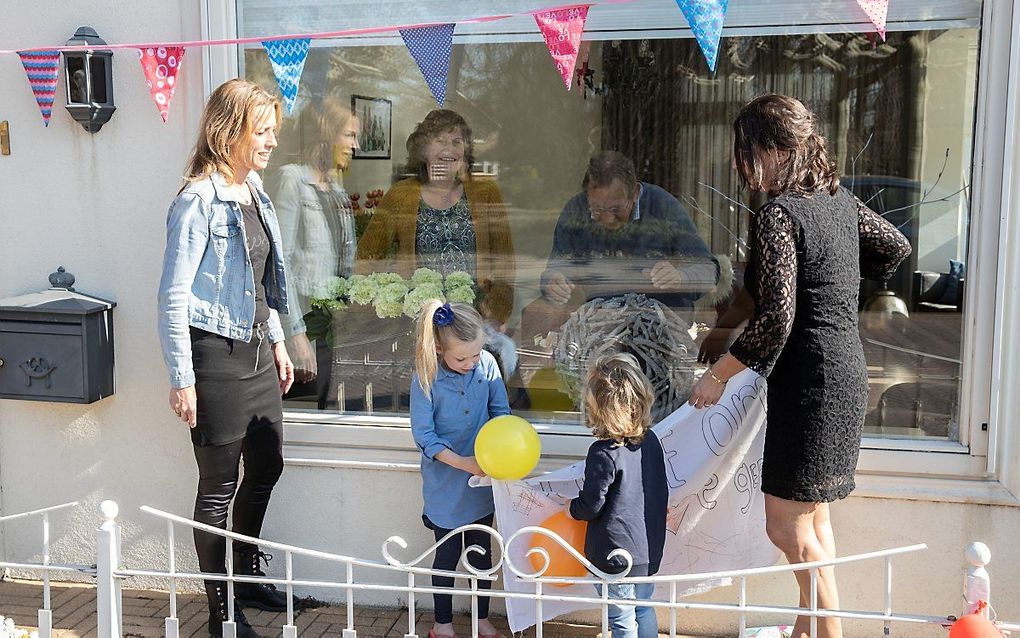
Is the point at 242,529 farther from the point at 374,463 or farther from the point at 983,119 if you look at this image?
the point at 983,119

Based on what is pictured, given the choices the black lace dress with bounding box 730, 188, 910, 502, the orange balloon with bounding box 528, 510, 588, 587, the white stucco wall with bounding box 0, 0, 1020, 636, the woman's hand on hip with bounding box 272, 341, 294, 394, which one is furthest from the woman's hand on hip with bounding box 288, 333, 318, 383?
the black lace dress with bounding box 730, 188, 910, 502

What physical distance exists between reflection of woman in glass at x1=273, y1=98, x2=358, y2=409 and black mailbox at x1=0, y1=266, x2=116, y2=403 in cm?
75

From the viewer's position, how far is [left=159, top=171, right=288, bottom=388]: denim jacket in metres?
3.17

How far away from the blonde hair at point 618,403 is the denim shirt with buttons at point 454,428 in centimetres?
46

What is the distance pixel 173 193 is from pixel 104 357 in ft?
2.29

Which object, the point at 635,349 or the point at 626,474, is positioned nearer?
the point at 626,474

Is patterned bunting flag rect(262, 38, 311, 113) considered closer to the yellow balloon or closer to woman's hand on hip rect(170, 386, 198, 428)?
woman's hand on hip rect(170, 386, 198, 428)

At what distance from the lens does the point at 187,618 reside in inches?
147

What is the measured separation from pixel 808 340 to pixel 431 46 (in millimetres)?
1701

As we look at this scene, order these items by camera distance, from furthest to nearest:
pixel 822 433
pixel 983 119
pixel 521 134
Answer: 1. pixel 521 134
2. pixel 983 119
3. pixel 822 433

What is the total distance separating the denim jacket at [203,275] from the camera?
10.4 feet

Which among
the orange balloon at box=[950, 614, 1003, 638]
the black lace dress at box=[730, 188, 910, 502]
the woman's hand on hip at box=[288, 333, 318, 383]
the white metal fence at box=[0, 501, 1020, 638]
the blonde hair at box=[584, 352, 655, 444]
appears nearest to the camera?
the orange balloon at box=[950, 614, 1003, 638]

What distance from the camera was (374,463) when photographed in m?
3.82

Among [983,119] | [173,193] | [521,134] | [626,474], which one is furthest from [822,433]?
[173,193]
